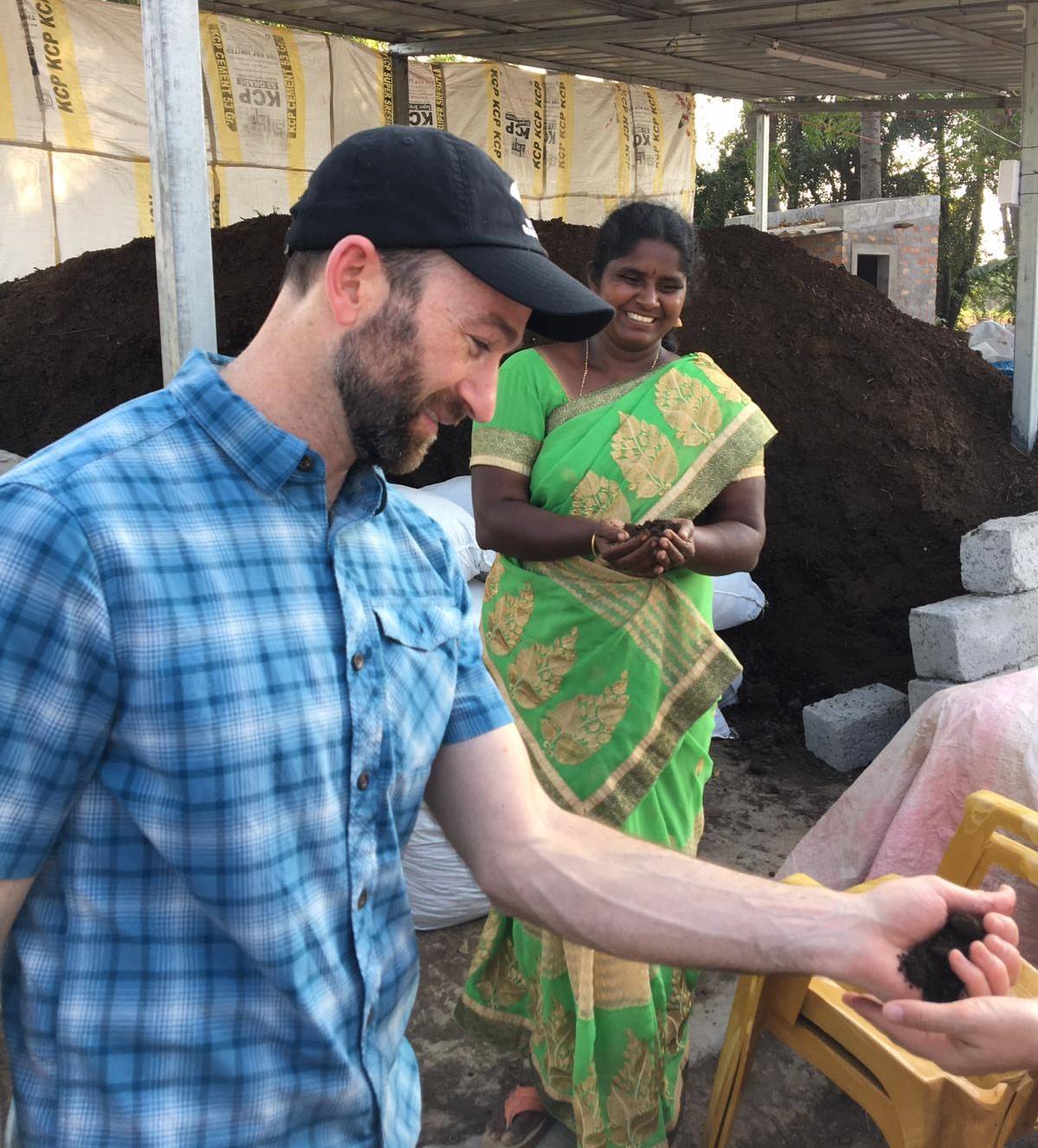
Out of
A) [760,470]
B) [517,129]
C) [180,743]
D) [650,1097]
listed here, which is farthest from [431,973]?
[517,129]

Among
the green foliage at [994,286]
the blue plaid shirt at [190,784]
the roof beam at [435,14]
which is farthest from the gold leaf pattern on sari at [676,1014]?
the green foliage at [994,286]

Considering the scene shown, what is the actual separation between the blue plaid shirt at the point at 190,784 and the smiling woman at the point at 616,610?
1303 mm

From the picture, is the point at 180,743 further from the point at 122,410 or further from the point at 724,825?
the point at 724,825

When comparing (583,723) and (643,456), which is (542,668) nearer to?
(583,723)

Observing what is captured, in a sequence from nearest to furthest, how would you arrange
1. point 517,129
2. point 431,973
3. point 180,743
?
point 180,743 → point 431,973 → point 517,129

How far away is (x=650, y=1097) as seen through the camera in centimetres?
245

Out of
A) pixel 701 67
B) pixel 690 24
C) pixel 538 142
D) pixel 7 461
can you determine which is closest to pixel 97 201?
pixel 538 142

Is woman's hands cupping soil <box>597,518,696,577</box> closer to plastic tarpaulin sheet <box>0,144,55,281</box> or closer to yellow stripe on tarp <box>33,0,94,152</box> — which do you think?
plastic tarpaulin sheet <box>0,144,55,281</box>

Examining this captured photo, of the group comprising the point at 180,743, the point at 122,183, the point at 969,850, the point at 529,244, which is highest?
the point at 122,183

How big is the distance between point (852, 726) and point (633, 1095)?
271 centimetres

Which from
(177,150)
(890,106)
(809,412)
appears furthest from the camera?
(890,106)

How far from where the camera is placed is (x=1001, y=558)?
184 inches

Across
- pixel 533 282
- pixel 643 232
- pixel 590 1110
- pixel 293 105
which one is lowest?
pixel 590 1110

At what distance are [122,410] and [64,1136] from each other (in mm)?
715
